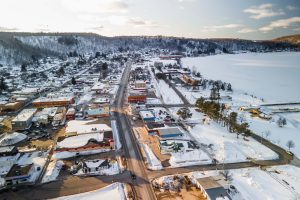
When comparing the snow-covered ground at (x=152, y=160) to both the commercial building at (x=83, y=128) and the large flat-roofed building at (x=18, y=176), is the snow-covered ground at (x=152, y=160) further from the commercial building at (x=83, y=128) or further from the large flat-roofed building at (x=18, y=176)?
the large flat-roofed building at (x=18, y=176)

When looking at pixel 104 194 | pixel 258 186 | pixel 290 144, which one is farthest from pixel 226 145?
pixel 104 194

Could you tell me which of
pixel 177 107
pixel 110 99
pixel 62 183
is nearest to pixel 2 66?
pixel 110 99

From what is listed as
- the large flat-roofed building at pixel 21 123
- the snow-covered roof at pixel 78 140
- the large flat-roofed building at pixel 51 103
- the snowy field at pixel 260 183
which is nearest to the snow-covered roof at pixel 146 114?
the snow-covered roof at pixel 78 140

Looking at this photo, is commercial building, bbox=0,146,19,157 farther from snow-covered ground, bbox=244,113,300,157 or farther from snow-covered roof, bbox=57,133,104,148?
snow-covered ground, bbox=244,113,300,157

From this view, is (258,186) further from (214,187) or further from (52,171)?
(52,171)

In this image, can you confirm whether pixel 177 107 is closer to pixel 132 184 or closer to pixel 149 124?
pixel 149 124

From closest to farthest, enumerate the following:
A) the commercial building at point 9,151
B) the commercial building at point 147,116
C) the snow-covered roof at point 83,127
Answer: the commercial building at point 9,151 → the snow-covered roof at point 83,127 → the commercial building at point 147,116
